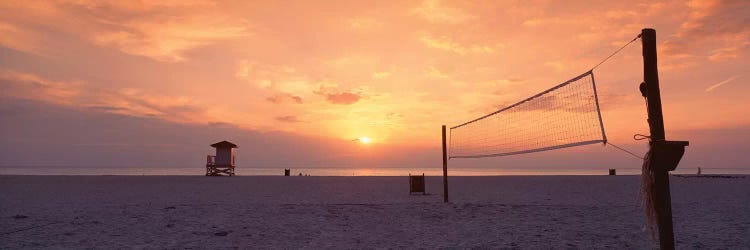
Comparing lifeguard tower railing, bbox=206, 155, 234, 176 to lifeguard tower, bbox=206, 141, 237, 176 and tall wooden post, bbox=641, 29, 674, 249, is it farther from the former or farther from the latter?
tall wooden post, bbox=641, 29, 674, 249

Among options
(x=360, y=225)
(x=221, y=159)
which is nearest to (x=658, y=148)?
(x=360, y=225)

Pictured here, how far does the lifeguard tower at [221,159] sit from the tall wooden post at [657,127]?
38960 mm

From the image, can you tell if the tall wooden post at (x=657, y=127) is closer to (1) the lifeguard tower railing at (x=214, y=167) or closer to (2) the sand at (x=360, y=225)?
(2) the sand at (x=360, y=225)

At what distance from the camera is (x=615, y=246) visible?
8398mm

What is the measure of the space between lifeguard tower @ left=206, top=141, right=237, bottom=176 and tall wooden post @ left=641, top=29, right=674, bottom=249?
39.0m

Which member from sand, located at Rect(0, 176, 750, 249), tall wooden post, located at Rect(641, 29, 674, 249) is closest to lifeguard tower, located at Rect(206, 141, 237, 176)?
sand, located at Rect(0, 176, 750, 249)

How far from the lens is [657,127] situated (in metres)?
5.28

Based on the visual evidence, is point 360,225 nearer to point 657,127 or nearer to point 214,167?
point 657,127

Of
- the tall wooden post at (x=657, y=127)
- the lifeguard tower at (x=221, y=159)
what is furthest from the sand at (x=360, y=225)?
the lifeguard tower at (x=221, y=159)

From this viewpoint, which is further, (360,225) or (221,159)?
(221,159)

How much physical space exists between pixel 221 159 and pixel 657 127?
39.8 m

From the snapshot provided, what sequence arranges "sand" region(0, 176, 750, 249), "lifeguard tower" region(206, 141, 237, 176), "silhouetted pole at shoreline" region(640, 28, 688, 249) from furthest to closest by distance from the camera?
"lifeguard tower" region(206, 141, 237, 176) < "sand" region(0, 176, 750, 249) < "silhouetted pole at shoreline" region(640, 28, 688, 249)

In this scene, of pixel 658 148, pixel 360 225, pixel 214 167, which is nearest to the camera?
pixel 658 148

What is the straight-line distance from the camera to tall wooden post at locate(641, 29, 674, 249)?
529 cm
